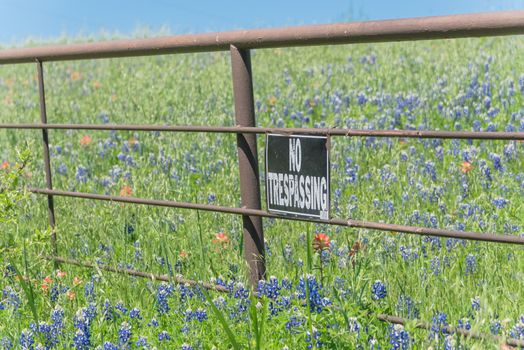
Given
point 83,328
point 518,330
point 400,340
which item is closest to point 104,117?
point 83,328

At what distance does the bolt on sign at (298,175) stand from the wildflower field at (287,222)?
0.22 m

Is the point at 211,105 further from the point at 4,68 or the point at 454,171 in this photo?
the point at 4,68

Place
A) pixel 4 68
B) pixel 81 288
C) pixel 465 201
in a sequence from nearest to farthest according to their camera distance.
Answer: pixel 81 288
pixel 465 201
pixel 4 68

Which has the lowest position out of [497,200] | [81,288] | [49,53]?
[81,288]

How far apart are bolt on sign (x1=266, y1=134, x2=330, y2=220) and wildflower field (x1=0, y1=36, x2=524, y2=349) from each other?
225 millimetres

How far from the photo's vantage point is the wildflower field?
310 centimetres

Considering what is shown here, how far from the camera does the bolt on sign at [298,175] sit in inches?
130

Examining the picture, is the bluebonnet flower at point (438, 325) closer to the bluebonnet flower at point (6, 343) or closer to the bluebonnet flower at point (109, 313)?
the bluebonnet flower at point (109, 313)

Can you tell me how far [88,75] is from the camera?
40.7ft

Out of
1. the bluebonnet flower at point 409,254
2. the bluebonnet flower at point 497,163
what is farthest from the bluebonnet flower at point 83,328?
the bluebonnet flower at point 497,163

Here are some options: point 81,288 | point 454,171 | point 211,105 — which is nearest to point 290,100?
point 211,105

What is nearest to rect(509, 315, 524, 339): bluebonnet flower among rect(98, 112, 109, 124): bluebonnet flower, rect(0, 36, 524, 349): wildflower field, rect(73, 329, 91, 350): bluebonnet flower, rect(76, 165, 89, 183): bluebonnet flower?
rect(0, 36, 524, 349): wildflower field

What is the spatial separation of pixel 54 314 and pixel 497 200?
8.28 feet

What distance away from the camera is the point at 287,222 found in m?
4.73
